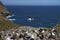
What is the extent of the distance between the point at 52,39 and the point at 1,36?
301 centimetres

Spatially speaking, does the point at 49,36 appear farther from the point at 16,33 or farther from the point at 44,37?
the point at 16,33

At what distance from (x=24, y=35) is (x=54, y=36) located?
1.96 metres

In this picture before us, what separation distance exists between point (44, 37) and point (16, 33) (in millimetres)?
1681

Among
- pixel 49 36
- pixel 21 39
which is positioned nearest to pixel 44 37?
pixel 49 36

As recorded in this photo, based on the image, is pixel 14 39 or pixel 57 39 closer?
pixel 14 39

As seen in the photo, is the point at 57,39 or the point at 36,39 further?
the point at 57,39

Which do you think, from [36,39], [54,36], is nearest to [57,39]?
[54,36]

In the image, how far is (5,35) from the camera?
17.8 metres

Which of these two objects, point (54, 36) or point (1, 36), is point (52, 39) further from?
point (1, 36)

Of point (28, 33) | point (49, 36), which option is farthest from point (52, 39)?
point (28, 33)

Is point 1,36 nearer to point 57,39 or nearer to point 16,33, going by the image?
point 16,33

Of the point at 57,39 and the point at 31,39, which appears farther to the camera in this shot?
the point at 57,39

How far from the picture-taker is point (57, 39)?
18219 millimetres

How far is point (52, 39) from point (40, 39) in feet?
2.54
